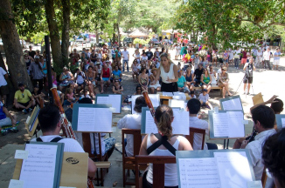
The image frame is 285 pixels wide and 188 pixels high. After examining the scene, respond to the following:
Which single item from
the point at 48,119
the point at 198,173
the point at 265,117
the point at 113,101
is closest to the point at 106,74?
the point at 113,101

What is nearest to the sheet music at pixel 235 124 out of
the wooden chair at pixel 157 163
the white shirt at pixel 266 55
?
the wooden chair at pixel 157 163

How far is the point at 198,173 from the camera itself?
1979 mm

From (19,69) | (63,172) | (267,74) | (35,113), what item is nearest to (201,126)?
(63,172)

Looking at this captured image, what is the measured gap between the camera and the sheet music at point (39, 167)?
212 cm

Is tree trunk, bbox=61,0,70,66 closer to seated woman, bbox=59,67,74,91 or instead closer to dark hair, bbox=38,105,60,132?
seated woman, bbox=59,67,74,91

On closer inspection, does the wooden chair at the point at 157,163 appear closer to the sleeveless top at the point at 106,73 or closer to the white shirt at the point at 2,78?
the white shirt at the point at 2,78

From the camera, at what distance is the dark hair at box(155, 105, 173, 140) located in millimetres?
2637

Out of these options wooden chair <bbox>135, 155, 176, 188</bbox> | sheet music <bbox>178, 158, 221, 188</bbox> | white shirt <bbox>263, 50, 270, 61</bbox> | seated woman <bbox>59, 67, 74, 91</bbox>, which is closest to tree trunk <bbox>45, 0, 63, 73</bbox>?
seated woman <bbox>59, 67, 74, 91</bbox>

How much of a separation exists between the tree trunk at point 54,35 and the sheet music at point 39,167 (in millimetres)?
9374

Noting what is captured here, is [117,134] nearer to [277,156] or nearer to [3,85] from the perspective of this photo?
[3,85]

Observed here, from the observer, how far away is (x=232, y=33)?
21.6ft

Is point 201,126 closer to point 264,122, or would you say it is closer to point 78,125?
point 264,122

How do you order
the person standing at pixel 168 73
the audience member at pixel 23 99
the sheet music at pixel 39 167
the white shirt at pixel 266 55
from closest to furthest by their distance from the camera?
1. the sheet music at pixel 39 167
2. the person standing at pixel 168 73
3. the audience member at pixel 23 99
4. the white shirt at pixel 266 55

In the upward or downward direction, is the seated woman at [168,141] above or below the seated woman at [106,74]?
above
